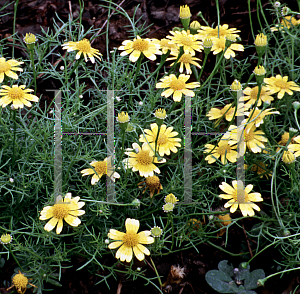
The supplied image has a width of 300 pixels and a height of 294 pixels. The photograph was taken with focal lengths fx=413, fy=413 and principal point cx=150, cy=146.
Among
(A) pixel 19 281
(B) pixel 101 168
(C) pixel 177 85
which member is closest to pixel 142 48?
(C) pixel 177 85

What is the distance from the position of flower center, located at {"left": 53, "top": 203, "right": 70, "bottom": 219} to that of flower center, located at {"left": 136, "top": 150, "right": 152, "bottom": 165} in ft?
1.12

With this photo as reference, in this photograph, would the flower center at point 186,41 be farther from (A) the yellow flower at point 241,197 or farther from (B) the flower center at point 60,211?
(B) the flower center at point 60,211

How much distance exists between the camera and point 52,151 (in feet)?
5.57

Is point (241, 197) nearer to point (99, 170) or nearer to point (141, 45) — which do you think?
point (99, 170)

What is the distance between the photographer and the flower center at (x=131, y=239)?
4.95ft

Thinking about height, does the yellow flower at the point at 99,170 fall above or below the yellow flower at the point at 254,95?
below

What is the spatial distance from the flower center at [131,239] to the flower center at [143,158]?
28cm

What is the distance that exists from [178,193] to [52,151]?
57cm

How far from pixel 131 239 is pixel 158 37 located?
1.42 meters

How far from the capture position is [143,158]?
1621 mm

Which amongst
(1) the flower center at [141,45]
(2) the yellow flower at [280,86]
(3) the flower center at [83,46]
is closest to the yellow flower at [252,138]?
(2) the yellow flower at [280,86]

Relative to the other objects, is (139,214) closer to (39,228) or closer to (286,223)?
(39,228)

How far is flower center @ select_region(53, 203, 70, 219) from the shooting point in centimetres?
147

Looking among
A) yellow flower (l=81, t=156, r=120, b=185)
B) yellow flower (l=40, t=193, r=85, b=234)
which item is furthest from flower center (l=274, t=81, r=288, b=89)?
yellow flower (l=40, t=193, r=85, b=234)
